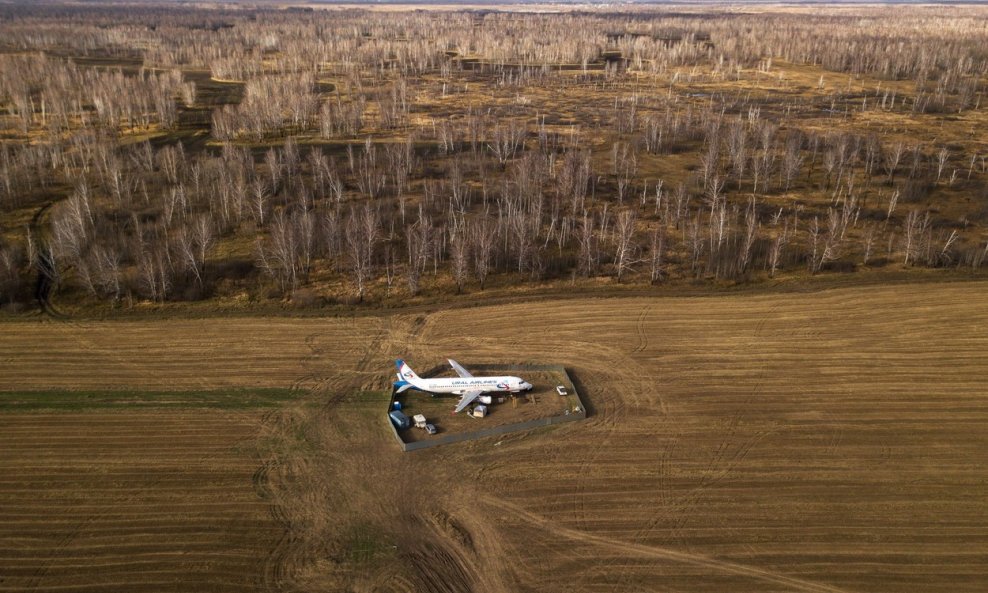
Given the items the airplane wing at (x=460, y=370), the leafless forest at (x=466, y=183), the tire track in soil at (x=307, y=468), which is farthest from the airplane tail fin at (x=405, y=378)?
the leafless forest at (x=466, y=183)

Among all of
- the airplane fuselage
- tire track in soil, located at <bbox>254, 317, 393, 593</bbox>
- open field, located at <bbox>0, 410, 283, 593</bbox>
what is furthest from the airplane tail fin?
open field, located at <bbox>0, 410, 283, 593</bbox>

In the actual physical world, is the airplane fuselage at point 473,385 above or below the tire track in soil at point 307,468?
above

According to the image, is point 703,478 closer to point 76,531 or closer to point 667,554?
point 667,554

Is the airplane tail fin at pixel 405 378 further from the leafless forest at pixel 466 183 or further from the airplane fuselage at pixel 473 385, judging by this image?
the leafless forest at pixel 466 183

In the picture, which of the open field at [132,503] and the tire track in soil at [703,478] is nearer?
the open field at [132,503]

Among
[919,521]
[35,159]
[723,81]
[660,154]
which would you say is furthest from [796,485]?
[723,81]

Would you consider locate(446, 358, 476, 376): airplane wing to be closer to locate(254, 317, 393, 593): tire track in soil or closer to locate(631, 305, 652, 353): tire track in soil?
locate(254, 317, 393, 593): tire track in soil

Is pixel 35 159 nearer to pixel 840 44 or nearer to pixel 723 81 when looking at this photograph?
pixel 723 81

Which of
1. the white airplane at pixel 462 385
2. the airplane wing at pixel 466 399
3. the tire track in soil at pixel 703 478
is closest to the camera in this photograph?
the tire track in soil at pixel 703 478
